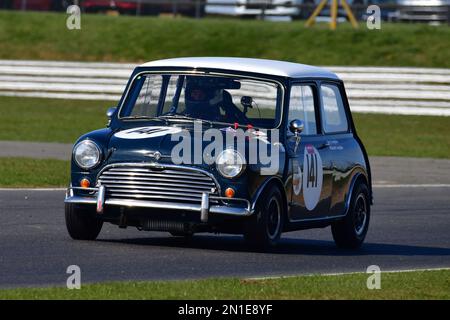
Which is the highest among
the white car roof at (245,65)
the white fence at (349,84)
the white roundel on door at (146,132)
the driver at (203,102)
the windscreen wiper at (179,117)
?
the white car roof at (245,65)

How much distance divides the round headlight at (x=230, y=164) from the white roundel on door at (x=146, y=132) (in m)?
0.55

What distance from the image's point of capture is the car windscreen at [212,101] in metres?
10.5

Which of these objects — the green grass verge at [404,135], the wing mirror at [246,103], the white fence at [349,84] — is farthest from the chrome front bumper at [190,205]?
the white fence at [349,84]

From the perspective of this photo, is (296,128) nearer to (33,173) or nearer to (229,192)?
(229,192)

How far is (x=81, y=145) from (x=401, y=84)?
59.6 ft

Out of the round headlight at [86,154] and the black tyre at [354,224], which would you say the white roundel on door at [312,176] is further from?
the round headlight at [86,154]

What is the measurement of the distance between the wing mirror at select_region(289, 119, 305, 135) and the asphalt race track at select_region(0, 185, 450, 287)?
999mm

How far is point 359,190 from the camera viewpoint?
37.7 ft

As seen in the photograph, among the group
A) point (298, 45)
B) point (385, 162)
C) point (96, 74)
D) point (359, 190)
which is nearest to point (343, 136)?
point (359, 190)

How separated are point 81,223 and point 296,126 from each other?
6.26ft

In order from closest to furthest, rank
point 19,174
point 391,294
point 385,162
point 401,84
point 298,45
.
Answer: point 391,294
point 19,174
point 385,162
point 401,84
point 298,45

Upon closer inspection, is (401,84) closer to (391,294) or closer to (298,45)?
(298,45)

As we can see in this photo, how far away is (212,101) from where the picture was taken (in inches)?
417

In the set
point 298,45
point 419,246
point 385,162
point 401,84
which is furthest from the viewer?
point 298,45
